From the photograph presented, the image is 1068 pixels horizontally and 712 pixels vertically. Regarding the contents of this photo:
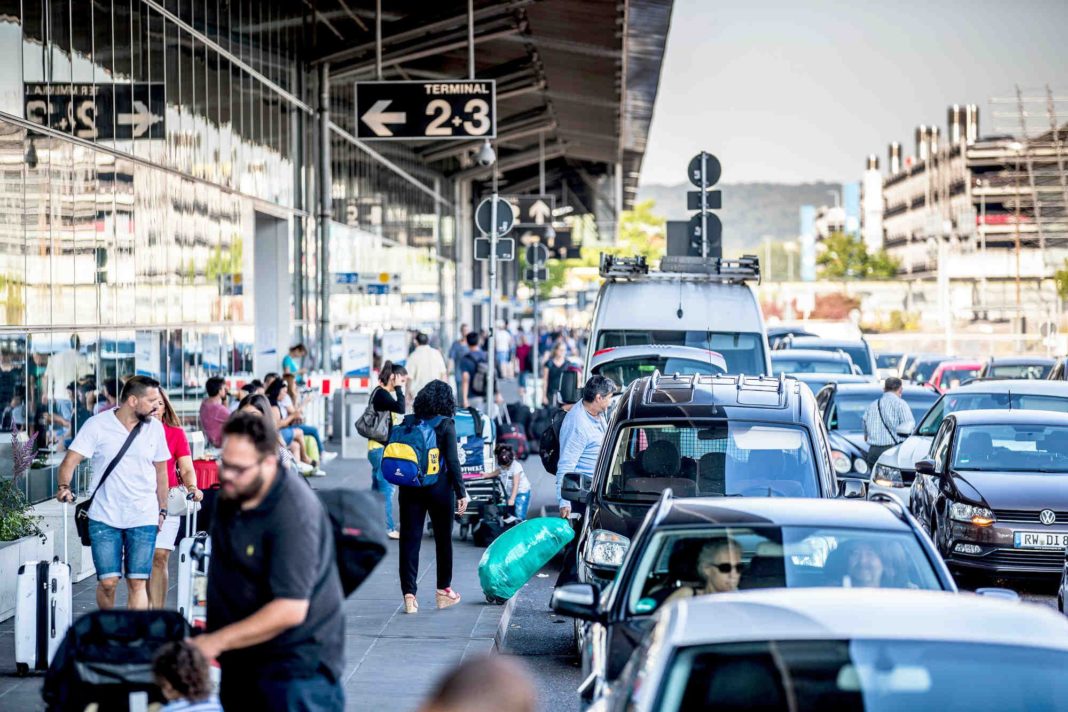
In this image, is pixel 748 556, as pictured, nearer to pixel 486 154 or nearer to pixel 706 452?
pixel 706 452

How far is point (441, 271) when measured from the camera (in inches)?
2253

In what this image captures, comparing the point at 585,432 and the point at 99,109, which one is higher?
the point at 99,109

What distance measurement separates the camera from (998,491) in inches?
530

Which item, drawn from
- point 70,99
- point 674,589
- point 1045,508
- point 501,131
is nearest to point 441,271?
point 501,131

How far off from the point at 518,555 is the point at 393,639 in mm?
1497

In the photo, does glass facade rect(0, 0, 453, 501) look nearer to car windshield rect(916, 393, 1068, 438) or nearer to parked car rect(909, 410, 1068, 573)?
parked car rect(909, 410, 1068, 573)

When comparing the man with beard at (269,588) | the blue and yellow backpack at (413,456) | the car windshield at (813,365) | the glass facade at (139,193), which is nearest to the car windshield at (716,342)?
the glass facade at (139,193)

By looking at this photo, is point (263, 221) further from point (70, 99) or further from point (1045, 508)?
point (1045, 508)

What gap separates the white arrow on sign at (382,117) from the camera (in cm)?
2298

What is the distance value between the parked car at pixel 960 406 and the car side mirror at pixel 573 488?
6.68m

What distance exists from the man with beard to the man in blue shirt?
7049 mm

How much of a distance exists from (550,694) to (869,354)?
22281 millimetres

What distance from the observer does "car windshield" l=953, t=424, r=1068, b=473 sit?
1434 centimetres

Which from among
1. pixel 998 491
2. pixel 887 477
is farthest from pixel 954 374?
pixel 998 491
